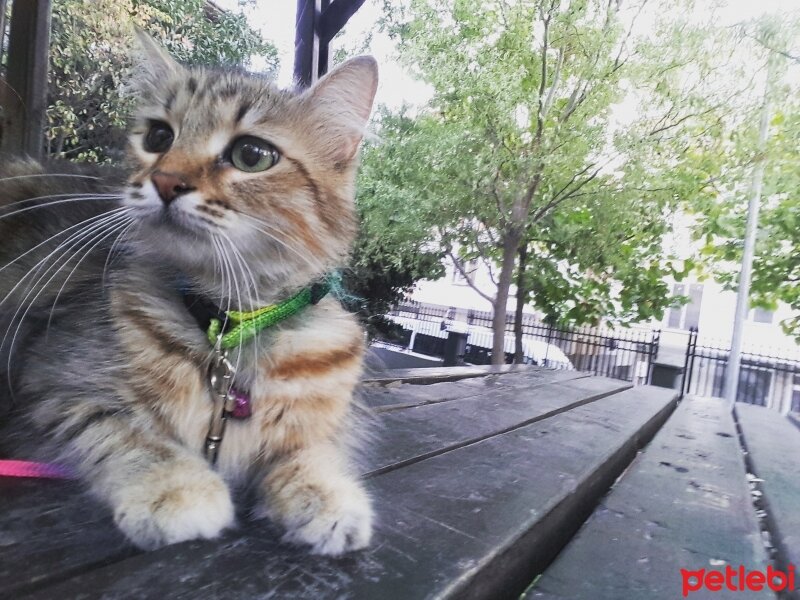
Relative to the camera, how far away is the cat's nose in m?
0.62

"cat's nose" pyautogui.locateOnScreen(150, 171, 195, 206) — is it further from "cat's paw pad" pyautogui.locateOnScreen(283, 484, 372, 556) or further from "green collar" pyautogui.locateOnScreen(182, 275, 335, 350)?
"cat's paw pad" pyautogui.locateOnScreen(283, 484, 372, 556)

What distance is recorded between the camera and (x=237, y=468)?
64cm

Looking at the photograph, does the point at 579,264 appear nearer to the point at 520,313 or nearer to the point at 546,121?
the point at 520,313

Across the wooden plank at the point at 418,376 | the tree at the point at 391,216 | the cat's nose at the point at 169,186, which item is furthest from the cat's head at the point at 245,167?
the tree at the point at 391,216

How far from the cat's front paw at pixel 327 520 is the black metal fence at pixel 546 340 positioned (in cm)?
336

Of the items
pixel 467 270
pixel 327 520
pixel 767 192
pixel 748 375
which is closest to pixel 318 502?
pixel 327 520

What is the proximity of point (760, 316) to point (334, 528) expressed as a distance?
489cm

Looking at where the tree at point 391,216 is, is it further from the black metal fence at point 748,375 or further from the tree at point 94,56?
the black metal fence at point 748,375

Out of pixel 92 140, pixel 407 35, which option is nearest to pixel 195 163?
pixel 92 140

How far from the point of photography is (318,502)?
21.8 inches

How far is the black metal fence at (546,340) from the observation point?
421 centimetres

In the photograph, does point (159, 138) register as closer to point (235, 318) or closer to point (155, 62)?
point (155, 62)

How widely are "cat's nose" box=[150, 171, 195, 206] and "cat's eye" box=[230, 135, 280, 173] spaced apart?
9 cm

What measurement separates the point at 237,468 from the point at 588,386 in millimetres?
1583
